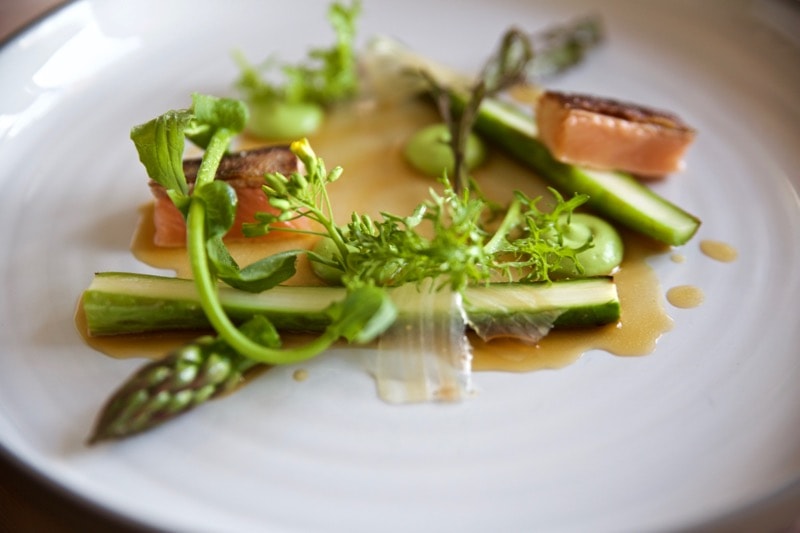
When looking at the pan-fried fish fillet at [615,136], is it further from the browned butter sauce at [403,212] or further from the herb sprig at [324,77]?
the herb sprig at [324,77]

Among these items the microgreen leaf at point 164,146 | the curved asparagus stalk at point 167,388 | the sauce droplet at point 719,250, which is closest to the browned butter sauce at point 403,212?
the sauce droplet at point 719,250

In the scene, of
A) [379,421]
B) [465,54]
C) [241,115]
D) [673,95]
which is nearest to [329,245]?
[241,115]

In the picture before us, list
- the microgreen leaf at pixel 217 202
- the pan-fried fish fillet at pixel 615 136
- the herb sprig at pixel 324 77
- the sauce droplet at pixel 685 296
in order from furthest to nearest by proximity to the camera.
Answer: the herb sprig at pixel 324 77
the pan-fried fish fillet at pixel 615 136
the sauce droplet at pixel 685 296
the microgreen leaf at pixel 217 202

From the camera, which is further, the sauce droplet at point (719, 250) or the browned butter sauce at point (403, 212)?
the sauce droplet at point (719, 250)

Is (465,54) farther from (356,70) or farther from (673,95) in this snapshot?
(673,95)

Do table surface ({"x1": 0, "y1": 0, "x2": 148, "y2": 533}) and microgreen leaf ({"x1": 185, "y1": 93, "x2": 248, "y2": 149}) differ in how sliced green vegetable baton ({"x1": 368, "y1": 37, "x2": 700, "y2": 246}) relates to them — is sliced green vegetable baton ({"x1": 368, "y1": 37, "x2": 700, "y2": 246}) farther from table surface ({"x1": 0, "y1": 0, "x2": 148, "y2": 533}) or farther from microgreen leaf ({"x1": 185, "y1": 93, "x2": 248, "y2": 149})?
table surface ({"x1": 0, "y1": 0, "x2": 148, "y2": 533})
